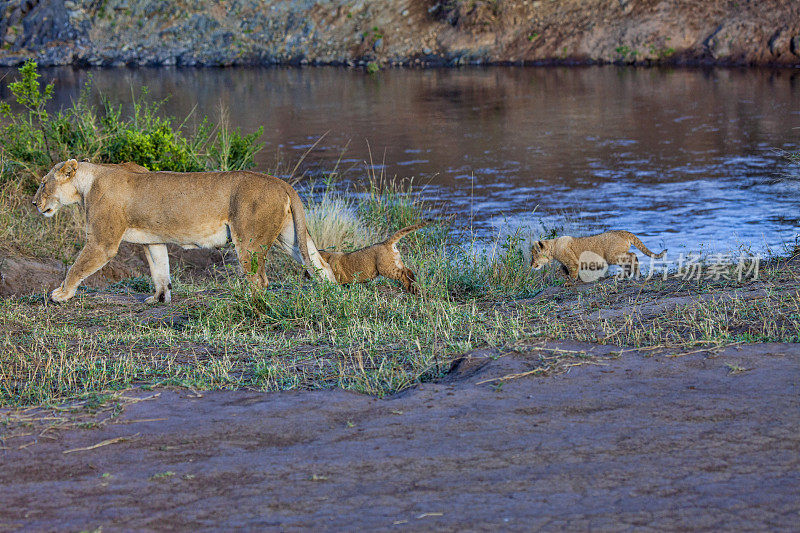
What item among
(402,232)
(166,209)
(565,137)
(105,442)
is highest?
(166,209)

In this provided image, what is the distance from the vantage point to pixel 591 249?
1065 centimetres

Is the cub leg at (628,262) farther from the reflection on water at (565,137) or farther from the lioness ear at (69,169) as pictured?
the lioness ear at (69,169)

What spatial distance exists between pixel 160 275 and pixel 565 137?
53.6 feet

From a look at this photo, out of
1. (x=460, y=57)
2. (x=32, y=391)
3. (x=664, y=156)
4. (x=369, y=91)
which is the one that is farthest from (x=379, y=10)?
(x=32, y=391)

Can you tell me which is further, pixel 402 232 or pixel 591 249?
pixel 591 249

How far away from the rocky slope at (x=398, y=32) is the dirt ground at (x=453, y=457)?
34967 millimetres

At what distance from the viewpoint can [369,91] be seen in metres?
36.1

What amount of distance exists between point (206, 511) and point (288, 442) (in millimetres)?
922

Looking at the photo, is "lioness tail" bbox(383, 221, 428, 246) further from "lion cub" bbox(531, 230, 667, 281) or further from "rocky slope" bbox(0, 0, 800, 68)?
"rocky slope" bbox(0, 0, 800, 68)

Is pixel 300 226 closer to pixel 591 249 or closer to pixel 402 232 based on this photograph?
pixel 402 232

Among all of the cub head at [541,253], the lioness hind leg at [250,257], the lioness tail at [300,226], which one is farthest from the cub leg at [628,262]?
the lioness hind leg at [250,257]

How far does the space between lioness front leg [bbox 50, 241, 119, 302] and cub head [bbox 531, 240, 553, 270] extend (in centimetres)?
475

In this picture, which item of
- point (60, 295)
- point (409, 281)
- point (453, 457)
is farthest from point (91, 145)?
point (453, 457)

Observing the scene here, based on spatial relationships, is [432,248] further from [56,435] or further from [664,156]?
[664,156]
